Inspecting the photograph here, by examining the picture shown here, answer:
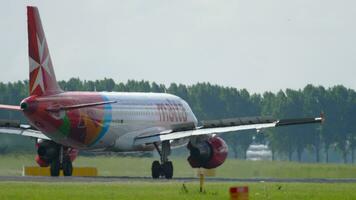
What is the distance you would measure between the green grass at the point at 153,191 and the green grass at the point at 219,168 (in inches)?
856

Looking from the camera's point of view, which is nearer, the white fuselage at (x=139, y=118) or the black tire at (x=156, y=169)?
the black tire at (x=156, y=169)

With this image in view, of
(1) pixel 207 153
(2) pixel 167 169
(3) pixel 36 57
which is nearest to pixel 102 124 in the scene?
(2) pixel 167 169

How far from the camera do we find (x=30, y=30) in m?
73.1

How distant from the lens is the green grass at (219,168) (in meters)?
88.9

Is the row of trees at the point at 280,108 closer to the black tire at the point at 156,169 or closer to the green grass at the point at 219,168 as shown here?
the green grass at the point at 219,168

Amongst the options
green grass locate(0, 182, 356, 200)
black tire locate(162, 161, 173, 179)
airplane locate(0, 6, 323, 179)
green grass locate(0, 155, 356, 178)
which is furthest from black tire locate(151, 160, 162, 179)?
green grass locate(0, 182, 356, 200)

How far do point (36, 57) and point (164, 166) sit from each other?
9494 mm

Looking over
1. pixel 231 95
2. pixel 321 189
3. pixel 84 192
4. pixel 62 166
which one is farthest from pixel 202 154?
pixel 231 95

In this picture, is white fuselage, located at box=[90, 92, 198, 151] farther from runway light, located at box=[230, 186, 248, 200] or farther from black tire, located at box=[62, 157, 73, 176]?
runway light, located at box=[230, 186, 248, 200]

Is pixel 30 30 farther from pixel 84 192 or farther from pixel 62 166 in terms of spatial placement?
pixel 84 192

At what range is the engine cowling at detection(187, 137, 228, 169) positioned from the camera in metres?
78.4

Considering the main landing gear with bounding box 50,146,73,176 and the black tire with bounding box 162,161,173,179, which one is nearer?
the main landing gear with bounding box 50,146,73,176

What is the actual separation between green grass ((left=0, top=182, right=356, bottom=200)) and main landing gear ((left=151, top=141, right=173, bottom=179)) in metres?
10.8

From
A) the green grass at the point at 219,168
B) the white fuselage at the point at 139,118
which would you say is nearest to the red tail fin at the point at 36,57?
the white fuselage at the point at 139,118
